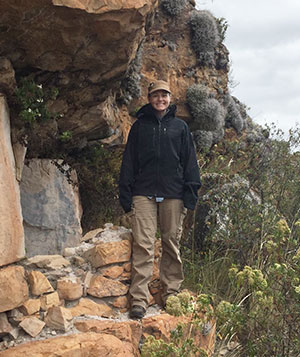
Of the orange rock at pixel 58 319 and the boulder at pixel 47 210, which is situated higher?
the boulder at pixel 47 210

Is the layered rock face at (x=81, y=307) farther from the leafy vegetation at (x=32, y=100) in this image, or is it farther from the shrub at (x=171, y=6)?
the shrub at (x=171, y=6)

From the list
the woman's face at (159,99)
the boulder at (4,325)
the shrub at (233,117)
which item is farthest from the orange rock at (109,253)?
the shrub at (233,117)

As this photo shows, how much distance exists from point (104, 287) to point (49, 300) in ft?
2.21

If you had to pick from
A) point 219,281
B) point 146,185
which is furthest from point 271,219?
point 146,185

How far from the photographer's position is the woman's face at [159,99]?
5.33 m

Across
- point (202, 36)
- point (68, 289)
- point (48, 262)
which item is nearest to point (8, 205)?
point (48, 262)

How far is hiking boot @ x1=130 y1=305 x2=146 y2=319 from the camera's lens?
4.91m

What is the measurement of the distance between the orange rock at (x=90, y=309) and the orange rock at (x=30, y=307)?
389mm

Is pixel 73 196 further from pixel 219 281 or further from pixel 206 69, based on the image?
pixel 206 69

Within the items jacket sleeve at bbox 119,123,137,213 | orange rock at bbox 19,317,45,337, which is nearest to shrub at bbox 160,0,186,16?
jacket sleeve at bbox 119,123,137,213

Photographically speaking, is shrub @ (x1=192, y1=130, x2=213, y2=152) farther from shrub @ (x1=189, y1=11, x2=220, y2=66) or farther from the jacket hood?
the jacket hood

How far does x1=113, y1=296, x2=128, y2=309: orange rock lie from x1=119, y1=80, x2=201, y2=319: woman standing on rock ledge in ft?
0.50

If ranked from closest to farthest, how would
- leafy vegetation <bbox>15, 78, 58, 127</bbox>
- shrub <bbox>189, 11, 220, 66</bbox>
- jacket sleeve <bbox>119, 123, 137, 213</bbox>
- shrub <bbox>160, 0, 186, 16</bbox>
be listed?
leafy vegetation <bbox>15, 78, 58, 127</bbox> < jacket sleeve <bbox>119, 123, 137, 213</bbox> < shrub <bbox>160, 0, 186, 16</bbox> < shrub <bbox>189, 11, 220, 66</bbox>

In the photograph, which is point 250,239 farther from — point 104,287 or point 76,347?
point 76,347
